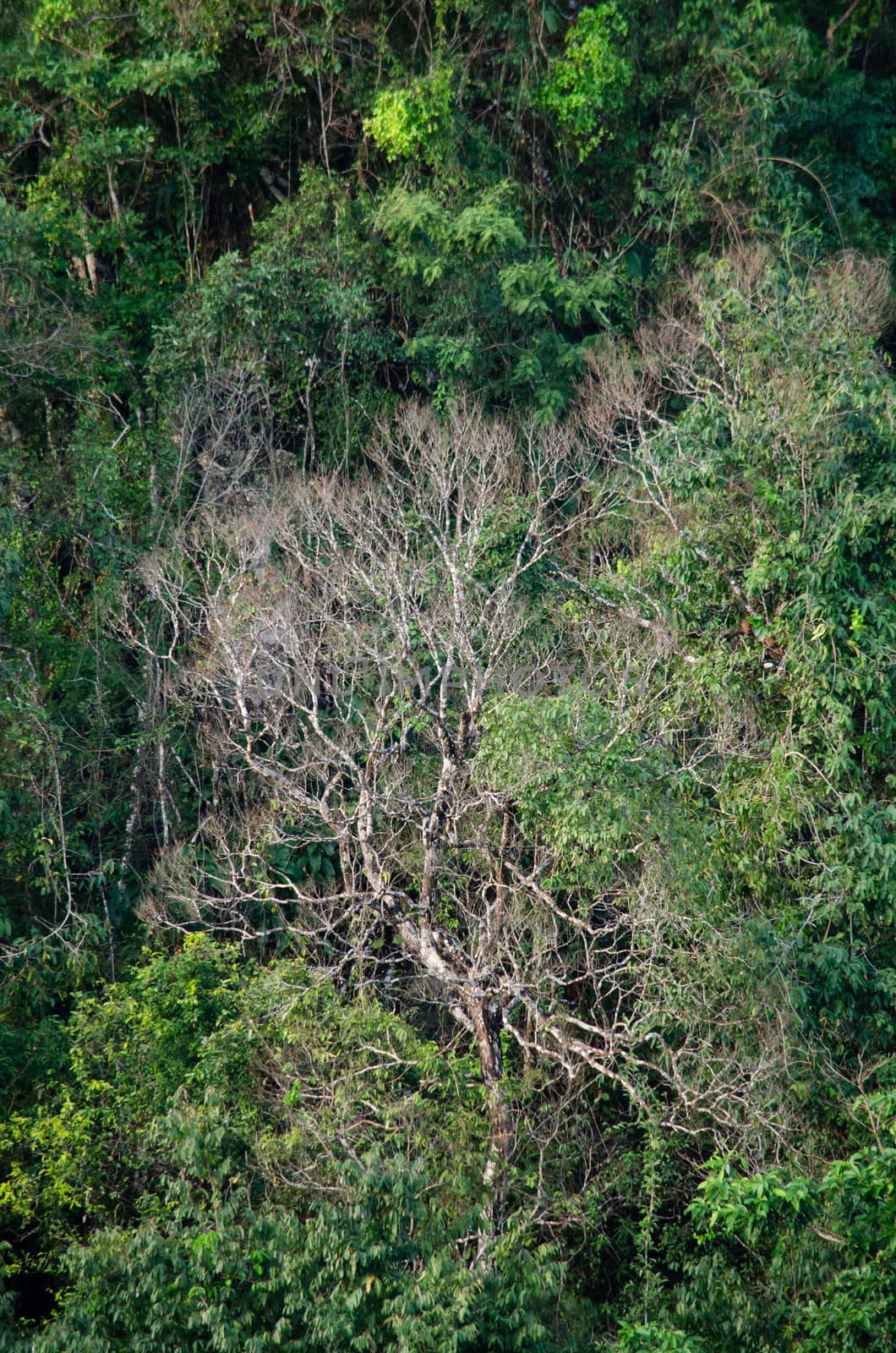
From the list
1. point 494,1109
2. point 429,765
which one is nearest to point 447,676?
point 429,765

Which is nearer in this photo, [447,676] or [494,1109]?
[494,1109]

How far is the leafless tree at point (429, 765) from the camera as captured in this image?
9.80m

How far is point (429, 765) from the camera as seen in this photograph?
39.1ft

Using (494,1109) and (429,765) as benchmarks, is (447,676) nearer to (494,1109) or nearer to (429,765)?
(429,765)

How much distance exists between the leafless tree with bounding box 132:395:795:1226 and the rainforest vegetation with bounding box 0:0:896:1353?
0.25 ft

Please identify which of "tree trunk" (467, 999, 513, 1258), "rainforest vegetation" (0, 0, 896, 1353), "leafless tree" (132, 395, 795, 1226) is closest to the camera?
"rainforest vegetation" (0, 0, 896, 1353)

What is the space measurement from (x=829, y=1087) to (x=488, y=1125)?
2558 millimetres

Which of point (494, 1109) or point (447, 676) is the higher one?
point (447, 676)

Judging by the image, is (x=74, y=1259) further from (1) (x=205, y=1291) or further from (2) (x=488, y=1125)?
(2) (x=488, y=1125)

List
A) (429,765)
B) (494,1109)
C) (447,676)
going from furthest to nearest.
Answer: (429,765), (447,676), (494,1109)

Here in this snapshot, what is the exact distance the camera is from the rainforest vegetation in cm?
893

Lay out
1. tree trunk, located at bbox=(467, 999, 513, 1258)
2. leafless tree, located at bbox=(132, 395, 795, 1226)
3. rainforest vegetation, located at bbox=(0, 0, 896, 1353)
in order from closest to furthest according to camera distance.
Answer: rainforest vegetation, located at bbox=(0, 0, 896, 1353) → tree trunk, located at bbox=(467, 999, 513, 1258) → leafless tree, located at bbox=(132, 395, 795, 1226)

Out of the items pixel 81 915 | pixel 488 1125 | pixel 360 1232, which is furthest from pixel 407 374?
pixel 360 1232

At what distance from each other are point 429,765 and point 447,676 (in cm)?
146
